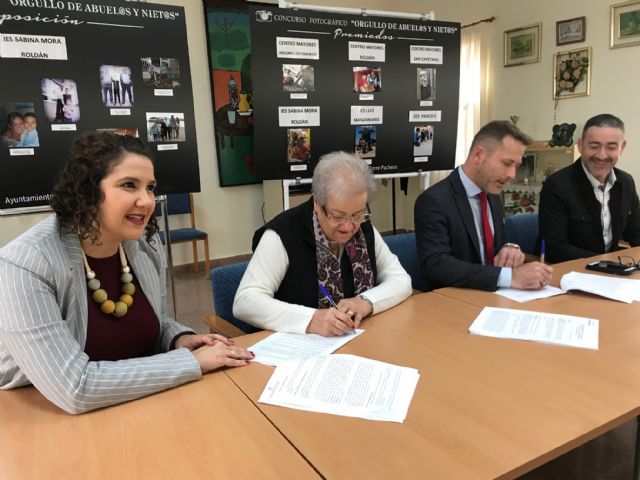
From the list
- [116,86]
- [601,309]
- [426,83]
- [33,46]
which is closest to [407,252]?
[601,309]

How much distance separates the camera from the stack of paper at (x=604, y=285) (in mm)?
1766

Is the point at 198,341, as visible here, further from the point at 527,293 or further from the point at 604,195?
the point at 604,195

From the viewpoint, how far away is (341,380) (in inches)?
47.1

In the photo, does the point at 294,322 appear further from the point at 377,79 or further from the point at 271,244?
the point at 377,79

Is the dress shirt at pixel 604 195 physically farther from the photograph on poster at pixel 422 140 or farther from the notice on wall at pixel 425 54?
the notice on wall at pixel 425 54

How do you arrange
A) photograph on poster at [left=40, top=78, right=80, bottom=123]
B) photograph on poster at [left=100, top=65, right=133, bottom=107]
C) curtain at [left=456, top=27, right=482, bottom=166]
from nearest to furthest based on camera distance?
photograph on poster at [left=40, top=78, right=80, bottom=123] < photograph on poster at [left=100, top=65, right=133, bottom=107] < curtain at [left=456, top=27, right=482, bottom=166]

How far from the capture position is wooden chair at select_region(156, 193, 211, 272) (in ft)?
15.5

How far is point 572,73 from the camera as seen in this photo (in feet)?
14.5

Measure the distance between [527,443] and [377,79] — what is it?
8.57ft

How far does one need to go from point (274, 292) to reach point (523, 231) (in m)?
1.75

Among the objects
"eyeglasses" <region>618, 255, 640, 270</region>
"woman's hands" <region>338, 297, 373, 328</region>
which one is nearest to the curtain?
"eyeglasses" <region>618, 255, 640, 270</region>

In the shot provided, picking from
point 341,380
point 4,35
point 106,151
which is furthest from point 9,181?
point 341,380

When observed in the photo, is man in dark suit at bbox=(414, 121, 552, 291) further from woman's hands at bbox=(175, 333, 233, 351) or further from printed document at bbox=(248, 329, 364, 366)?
woman's hands at bbox=(175, 333, 233, 351)

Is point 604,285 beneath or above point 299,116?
beneath
